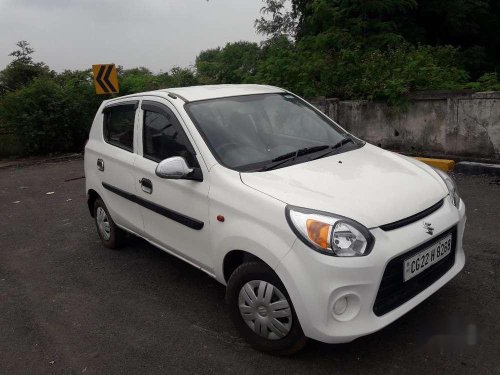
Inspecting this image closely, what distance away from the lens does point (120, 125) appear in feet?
14.8

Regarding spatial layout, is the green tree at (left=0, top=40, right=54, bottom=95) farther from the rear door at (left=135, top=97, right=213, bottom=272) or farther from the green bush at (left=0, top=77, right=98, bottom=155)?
the rear door at (left=135, top=97, right=213, bottom=272)

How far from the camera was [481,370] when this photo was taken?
106 inches

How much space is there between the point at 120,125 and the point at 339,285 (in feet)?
9.52

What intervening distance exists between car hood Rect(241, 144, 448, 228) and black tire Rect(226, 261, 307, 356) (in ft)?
1.56

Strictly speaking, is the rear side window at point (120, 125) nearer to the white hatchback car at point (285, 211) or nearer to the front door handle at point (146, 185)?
the white hatchback car at point (285, 211)

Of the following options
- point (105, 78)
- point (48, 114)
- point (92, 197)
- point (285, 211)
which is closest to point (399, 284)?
point (285, 211)

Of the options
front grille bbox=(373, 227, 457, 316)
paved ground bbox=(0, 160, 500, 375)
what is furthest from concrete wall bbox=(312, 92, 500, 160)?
front grille bbox=(373, 227, 457, 316)

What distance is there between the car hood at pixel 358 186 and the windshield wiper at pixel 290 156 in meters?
0.10

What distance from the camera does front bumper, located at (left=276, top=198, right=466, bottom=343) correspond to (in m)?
2.50

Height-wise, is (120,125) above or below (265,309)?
above

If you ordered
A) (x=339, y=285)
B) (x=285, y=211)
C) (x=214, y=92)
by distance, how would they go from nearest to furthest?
(x=339, y=285), (x=285, y=211), (x=214, y=92)

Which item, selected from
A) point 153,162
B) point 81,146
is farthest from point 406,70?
point 81,146

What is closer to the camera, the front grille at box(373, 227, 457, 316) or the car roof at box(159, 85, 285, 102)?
the front grille at box(373, 227, 457, 316)

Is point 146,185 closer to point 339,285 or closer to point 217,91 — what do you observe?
point 217,91
